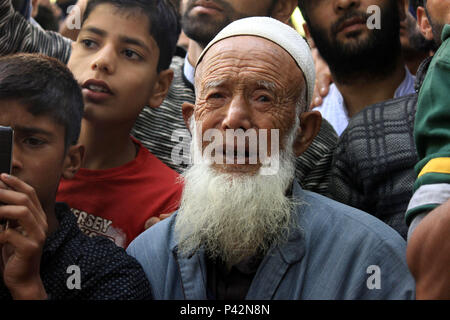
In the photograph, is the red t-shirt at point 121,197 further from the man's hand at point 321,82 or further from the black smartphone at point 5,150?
the man's hand at point 321,82

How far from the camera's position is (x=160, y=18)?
3723mm

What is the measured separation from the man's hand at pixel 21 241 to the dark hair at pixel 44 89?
0.49 m

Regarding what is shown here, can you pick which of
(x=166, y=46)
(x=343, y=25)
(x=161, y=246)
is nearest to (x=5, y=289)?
(x=161, y=246)

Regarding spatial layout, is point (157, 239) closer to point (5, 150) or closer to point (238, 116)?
point (238, 116)

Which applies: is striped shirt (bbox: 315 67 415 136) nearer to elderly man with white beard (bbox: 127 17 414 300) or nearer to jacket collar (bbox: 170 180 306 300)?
elderly man with white beard (bbox: 127 17 414 300)

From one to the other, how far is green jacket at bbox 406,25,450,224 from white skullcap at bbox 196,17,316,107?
684mm

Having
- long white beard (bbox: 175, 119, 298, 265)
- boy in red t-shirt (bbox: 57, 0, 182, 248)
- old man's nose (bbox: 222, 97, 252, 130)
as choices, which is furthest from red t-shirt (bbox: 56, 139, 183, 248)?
old man's nose (bbox: 222, 97, 252, 130)

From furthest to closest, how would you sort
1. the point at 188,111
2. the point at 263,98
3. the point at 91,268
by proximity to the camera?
the point at 188,111, the point at 263,98, the point at 91,268

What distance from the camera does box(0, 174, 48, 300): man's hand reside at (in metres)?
2.32

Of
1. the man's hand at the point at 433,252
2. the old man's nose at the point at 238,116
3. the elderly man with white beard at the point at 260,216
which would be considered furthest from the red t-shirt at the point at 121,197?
the man's hand at the point at 433,252

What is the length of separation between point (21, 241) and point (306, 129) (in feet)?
4.00

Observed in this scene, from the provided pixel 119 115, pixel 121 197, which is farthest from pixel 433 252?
pixel 119 115

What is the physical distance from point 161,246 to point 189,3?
162cm
